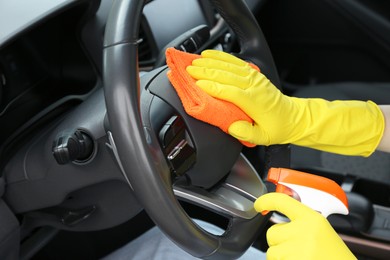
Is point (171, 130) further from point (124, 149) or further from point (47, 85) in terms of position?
point (47, 85)

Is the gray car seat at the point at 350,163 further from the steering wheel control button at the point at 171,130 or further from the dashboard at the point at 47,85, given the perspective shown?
the steering wheel control button at the point at 171,130

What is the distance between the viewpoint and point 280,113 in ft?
2.72

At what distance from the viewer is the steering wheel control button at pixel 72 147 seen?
2.44 ft

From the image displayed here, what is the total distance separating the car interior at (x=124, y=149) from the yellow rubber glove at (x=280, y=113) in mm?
43

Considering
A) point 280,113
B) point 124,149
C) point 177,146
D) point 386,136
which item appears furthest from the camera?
point 386,136

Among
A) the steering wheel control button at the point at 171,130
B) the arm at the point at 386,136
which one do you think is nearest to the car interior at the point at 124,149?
the steering wheel control button at the point at 171,130

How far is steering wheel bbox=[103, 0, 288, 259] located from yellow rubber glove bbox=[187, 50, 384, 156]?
0.05 metres

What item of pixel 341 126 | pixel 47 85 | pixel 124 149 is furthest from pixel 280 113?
pixel 47 85

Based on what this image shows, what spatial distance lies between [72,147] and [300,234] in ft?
1.14

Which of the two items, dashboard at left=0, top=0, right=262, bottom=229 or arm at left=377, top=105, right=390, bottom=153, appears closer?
dashboard at left=0, top=0, right=262, bottom=229

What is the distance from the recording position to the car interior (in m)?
0.63

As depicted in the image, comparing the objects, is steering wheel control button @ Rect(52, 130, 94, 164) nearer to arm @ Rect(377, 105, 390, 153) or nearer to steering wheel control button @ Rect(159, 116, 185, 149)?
steering wheel control button @ Rect(159, 116, 185, 149)

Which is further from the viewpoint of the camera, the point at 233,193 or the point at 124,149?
the point at 233,193

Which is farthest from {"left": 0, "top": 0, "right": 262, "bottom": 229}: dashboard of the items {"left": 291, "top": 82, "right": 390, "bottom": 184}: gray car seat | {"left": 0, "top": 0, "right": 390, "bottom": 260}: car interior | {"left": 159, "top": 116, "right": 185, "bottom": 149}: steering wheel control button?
{"left": 291, "top": 82, "right": 390, "bottom": 184}: gray car seat
